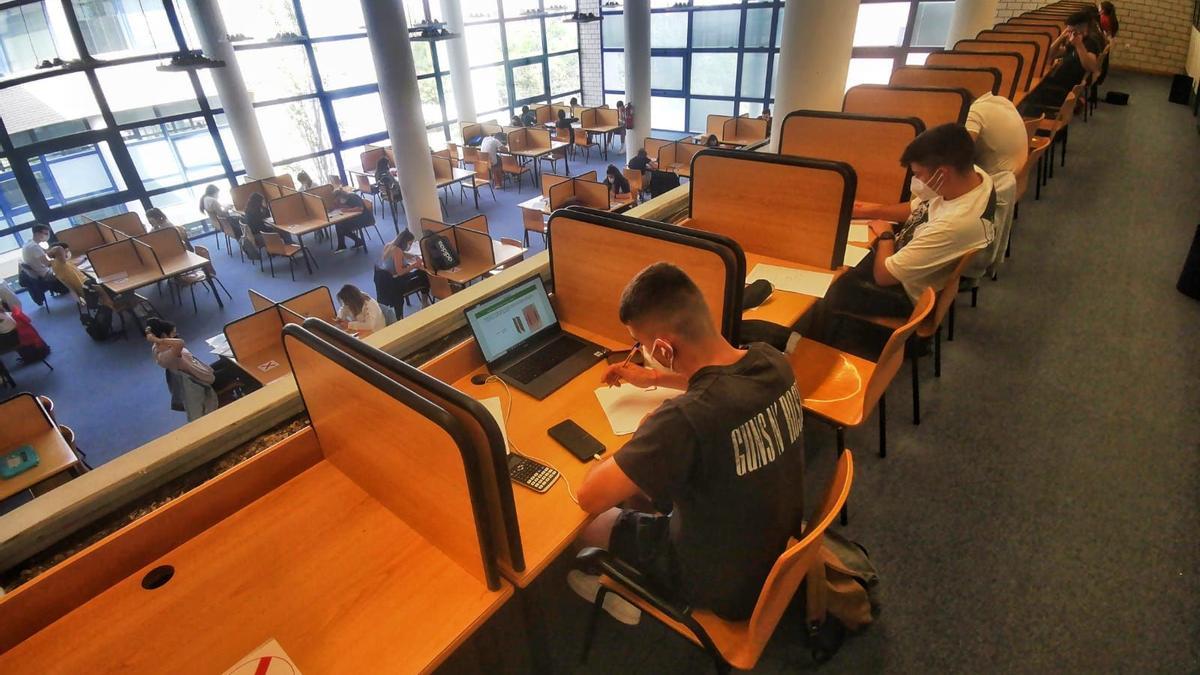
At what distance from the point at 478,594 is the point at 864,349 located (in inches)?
94.0

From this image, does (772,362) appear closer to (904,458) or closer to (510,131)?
(904,458)

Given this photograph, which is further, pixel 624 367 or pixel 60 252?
pixel 60 252

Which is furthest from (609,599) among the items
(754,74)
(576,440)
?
(754,74)

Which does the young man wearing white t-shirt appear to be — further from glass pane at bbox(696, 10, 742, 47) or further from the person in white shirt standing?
glass pane at bbox(696, 10, 742, 47)

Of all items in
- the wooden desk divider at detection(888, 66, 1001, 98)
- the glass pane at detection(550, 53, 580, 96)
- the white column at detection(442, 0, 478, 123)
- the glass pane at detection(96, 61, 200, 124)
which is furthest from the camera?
the glass pane at detection(550, 53, 580, 96)

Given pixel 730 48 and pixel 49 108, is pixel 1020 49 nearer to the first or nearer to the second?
pixel 730 48

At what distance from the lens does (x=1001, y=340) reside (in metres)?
3.19

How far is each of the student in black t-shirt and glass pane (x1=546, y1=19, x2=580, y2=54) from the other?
9.46 metres

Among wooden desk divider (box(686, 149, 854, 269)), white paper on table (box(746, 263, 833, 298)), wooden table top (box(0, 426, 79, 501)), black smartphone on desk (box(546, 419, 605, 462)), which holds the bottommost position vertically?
wooden table top (box(0, 426, 79, 501))

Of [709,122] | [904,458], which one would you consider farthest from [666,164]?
[904,458]

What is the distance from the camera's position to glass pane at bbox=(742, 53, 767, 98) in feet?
36.3

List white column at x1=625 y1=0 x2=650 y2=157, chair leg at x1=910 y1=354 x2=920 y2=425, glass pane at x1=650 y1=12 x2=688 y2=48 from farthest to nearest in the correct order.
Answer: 1. glass pane at x1=650 y1=12 x2=688 y2=48
2. white column at x1=625 y1=0 x2=650 y2=157
3. chair leg at x1=910 y1=354 x2=920 y2=425

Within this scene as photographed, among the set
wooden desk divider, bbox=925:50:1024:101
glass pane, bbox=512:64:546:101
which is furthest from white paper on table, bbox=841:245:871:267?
glass pane, bbox=512:64:546:101

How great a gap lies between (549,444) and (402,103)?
567 centimetres
